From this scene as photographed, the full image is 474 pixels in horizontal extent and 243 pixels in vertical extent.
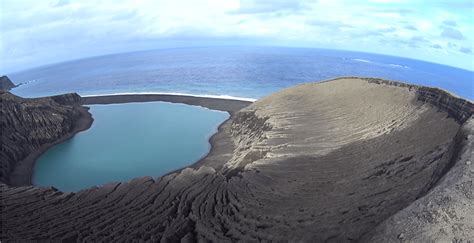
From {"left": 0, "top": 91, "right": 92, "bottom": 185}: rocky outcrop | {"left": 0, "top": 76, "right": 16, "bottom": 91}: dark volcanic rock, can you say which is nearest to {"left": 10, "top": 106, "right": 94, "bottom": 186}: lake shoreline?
{"left": 0, "top": 91, "right": 92, "bottom": 185}: rocky outcrop

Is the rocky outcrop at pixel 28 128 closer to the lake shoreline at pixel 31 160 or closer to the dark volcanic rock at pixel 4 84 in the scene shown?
the lake shoreline at pixel 31 160

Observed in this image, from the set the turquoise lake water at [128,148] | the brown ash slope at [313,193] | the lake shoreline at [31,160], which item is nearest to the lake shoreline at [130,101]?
the lake shoreline at [31,160]

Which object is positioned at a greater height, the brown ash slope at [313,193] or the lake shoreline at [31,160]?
the brown ash slope at [313,193]

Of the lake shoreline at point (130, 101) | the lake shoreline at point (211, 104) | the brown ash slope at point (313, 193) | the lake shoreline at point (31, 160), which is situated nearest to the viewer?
the brown ash slope at point (313, 193)

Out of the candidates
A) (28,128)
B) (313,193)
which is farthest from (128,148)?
(313,193)

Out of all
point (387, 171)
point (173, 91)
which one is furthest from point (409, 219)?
point (173, 91)

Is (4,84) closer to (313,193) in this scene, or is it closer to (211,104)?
(211,104)
